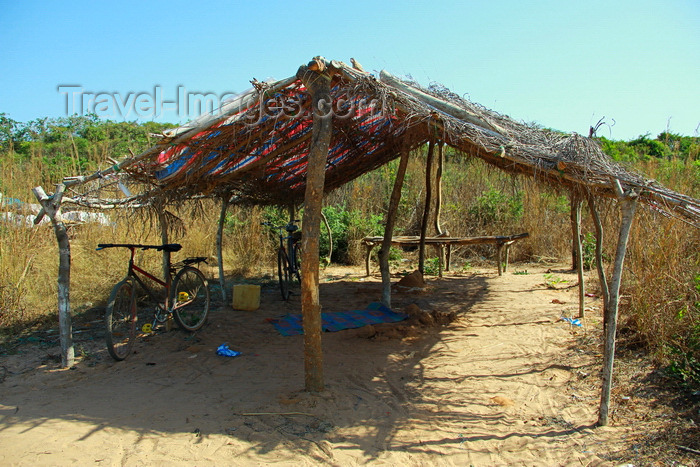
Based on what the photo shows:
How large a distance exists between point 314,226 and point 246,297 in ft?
11.2

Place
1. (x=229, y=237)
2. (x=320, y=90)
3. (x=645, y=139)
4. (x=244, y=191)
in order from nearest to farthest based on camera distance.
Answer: (x=320, y=90) → (x=244, y=191) → (x=229, y=237) → (x=645, y=139)

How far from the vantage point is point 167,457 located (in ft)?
9.09

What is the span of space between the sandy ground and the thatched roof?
1.70 metres

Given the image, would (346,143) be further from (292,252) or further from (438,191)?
(438,191)

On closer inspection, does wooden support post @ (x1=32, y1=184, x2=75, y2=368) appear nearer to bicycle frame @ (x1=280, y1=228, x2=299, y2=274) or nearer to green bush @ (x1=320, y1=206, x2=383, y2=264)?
bicycle frame @ (x1=280, y1=228, x2=299, y2=274)

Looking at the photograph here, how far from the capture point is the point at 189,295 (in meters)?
5.59

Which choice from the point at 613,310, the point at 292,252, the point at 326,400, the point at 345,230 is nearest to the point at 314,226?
the point at 326,400

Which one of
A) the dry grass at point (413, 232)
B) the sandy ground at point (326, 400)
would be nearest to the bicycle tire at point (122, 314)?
the sandy ground at point (326, 400)

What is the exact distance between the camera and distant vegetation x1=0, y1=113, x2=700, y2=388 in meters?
4.34

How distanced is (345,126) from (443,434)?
3584 millimetres

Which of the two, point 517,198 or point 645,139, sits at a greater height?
point 645,139

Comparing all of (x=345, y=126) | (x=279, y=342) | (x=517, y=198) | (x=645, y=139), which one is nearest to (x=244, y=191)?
(x=345, y=126)

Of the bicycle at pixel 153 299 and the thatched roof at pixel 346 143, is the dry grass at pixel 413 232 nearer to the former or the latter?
the thatched roof at pixel 346 143

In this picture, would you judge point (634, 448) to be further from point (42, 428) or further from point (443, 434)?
point (42, 428)
